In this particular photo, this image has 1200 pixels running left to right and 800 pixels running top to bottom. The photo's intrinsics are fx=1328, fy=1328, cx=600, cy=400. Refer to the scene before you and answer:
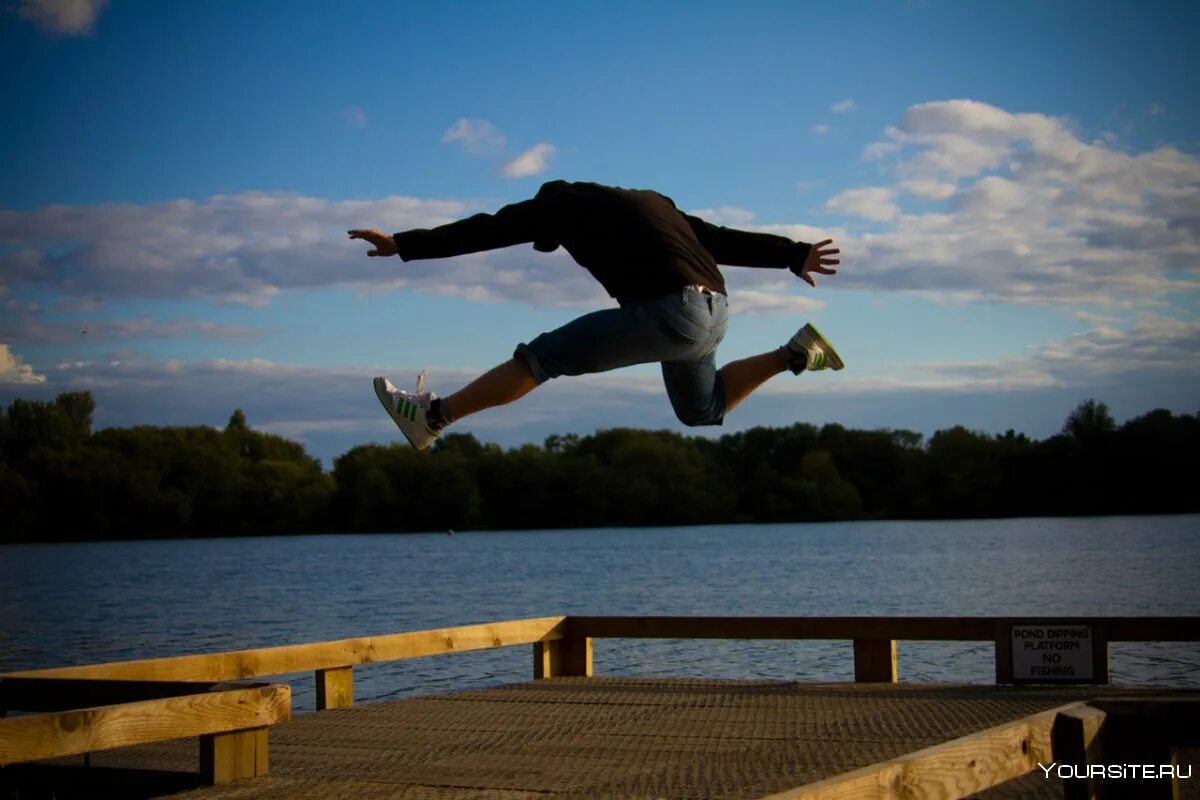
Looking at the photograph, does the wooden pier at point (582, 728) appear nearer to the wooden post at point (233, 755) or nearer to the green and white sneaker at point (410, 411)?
the wooden post at point (233, 755)

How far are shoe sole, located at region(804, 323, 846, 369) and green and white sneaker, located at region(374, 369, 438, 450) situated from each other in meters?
1.65

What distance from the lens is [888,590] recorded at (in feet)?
156

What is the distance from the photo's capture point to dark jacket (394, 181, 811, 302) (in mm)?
4875

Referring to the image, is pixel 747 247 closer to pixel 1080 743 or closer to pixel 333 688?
pixel 1080 743

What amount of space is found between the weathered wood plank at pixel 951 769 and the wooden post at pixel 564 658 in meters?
5.48

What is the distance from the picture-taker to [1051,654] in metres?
A: 8.26

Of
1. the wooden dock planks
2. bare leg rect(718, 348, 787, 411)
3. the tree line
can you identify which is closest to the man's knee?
bare leg rect(718, 348, 787, 411)

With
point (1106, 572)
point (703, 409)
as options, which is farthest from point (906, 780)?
point (1106, 572)

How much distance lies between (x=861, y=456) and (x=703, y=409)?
323 feet

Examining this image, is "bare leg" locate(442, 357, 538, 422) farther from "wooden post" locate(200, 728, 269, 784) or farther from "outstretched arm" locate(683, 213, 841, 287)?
"wooden post" locate(200, 728, 269, 784)

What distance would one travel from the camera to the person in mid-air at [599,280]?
4891 mm

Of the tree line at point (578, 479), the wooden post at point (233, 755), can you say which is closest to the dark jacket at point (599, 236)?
the wooden post at point (233, 755)

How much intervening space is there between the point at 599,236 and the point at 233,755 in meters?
2.52

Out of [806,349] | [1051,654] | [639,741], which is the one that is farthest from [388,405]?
[1051,654]
